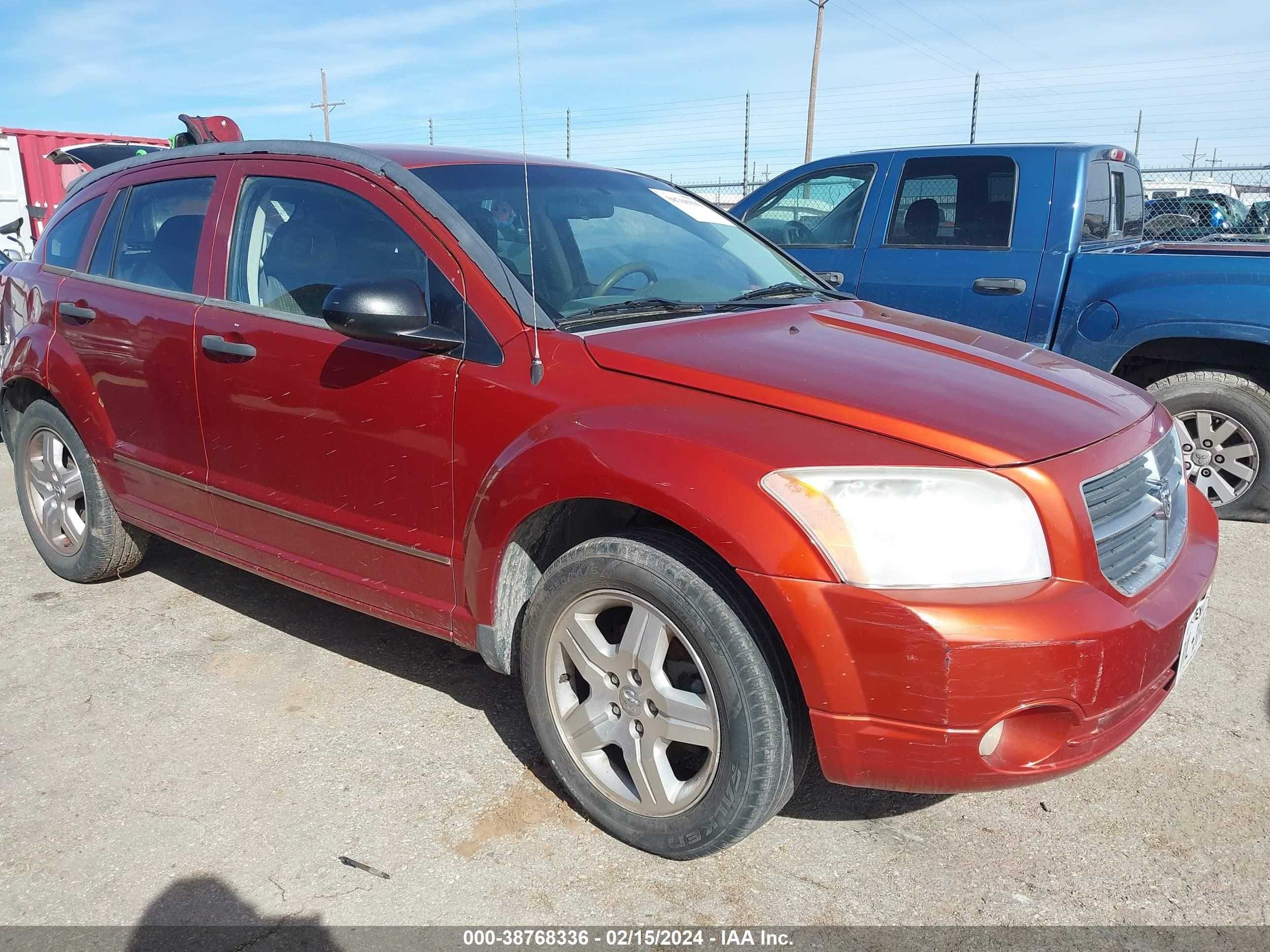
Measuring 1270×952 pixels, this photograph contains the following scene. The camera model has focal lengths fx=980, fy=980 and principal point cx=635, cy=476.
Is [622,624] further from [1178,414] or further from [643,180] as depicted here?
[1178,414]

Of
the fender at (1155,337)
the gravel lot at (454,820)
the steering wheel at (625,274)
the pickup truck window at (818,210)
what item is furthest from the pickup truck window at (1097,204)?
the steering wheel at (625,274)

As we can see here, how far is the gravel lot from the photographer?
228 centimetres

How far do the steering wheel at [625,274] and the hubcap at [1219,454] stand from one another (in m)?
3.29

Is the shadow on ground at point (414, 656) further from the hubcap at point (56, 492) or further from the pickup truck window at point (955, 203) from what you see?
the pickup truck window at point (955, 203)

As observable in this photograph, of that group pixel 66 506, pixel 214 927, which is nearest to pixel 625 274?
pixel 214 927

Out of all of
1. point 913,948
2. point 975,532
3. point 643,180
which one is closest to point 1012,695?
point 975,532

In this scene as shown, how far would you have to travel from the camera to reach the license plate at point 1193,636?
2.33 meters

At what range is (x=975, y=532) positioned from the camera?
6.64 ft

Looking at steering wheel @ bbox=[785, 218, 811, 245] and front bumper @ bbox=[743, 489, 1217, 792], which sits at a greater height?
steering wheel @ bbox=[785, 218, 811, 245]

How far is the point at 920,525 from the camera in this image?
6.62 feet

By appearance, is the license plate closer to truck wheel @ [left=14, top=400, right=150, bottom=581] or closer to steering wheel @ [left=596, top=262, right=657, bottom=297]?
steering wheel @ [left=596, top=262, right=657, bottom=297]

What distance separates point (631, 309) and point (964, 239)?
3.27 metres

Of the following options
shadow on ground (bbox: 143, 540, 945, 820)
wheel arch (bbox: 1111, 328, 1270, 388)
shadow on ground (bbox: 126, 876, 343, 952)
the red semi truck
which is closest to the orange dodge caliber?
shadow on ground (bbox: 143, 540, 945, 820)

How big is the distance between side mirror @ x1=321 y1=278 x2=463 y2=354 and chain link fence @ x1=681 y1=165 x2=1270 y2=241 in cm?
398
